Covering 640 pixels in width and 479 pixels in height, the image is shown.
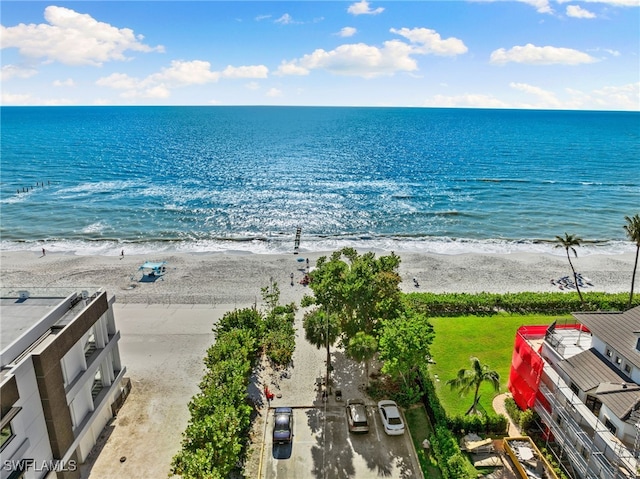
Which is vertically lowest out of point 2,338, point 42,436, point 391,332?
point 42,436

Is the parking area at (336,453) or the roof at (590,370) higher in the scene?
the roof at (590,370)

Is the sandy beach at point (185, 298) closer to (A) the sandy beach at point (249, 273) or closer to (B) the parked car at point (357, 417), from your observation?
(A) the sandy beach at point (249, 273)

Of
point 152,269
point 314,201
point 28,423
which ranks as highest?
point 28,423

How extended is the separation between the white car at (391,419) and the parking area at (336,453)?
503 mm

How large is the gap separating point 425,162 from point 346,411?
12679 cm

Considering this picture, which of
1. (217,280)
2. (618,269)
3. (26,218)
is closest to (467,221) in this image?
(618,269)

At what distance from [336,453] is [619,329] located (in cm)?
1966

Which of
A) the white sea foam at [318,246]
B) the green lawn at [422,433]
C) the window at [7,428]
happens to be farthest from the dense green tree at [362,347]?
the white sea foam at [318,246]

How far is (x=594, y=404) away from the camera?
998 inches

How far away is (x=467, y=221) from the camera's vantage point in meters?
86.6

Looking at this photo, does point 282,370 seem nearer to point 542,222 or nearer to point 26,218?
point 542,222

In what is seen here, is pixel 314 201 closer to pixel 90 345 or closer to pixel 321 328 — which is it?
pixel 321 328

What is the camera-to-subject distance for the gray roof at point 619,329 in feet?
83.0

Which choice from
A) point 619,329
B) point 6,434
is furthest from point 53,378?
point 619,329
